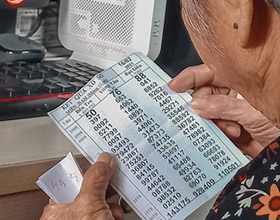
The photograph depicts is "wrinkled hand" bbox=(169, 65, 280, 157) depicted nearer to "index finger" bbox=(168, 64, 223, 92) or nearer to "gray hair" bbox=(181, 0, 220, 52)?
"index finger" bbox=(168, 64, 223, 92)

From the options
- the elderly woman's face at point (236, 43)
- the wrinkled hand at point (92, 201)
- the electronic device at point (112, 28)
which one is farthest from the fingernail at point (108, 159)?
the electronic device at point (112, 28)

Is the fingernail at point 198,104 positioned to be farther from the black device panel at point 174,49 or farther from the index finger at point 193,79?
the black device panel at point 174,49

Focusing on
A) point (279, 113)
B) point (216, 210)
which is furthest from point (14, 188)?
point (279, 113)

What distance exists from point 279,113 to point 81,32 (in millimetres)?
724

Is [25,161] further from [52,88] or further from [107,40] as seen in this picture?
[107,40]

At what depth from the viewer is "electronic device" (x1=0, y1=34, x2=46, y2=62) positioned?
1.31 metres

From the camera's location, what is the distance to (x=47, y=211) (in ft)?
3.10

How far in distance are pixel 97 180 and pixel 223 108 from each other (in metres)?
0.25

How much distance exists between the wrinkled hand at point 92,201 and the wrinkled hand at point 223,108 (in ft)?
0.61

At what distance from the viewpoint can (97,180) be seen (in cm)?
93

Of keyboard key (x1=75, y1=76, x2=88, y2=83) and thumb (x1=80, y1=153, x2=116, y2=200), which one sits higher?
thumb (x1=80, y1=153, x2=116, y2=200)

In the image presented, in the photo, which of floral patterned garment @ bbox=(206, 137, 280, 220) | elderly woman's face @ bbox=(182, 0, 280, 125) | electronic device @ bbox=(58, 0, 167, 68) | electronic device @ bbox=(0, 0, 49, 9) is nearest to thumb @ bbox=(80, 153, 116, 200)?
floral patterned garment @ bbox=(206, 137, 280, 220)

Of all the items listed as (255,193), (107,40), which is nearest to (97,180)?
(255,193)

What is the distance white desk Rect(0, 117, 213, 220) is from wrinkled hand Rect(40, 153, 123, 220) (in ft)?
0.09
